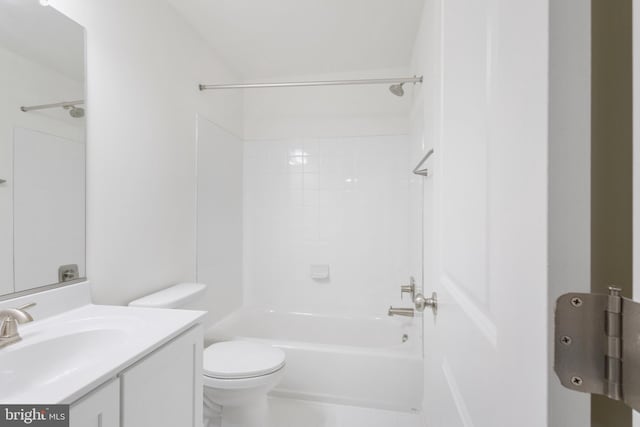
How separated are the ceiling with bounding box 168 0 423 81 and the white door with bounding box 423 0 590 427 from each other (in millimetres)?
1390

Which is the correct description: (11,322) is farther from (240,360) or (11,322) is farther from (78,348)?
(240,360)

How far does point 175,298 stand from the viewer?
1.54 meters

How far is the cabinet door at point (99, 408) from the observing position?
0.65 meters

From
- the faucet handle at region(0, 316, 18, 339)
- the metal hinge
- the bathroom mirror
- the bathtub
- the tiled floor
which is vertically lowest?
the tiled floor

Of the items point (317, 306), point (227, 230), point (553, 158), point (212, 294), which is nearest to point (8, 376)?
point (553, 158)

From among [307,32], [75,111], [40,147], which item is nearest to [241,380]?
[40,147]

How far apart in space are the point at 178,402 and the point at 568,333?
3.69 feet

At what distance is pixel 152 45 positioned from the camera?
5.30ft

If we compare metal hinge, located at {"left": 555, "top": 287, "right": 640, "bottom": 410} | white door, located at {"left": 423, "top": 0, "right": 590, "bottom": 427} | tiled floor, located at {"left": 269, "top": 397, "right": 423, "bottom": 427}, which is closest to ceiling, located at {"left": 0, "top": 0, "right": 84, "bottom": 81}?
white door, located at {"left": 423, "top": 0, "right": 590, "bottom": 427}

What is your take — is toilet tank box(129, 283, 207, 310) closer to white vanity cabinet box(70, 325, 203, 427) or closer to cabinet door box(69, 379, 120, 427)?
white vanity cabinet box(70, 325, 203, 427)

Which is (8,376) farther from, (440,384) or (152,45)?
(152,45)

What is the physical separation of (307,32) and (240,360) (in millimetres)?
2048

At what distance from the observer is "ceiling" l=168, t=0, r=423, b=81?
1793mm

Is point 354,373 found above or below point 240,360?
below
